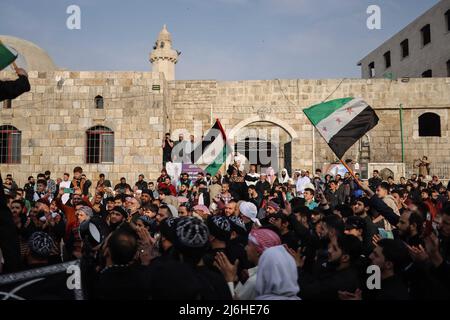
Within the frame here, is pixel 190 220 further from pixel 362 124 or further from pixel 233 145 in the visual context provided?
pixel 233 145

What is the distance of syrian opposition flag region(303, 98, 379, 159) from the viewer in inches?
299

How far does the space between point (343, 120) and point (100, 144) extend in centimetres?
1193

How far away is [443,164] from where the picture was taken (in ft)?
66.5

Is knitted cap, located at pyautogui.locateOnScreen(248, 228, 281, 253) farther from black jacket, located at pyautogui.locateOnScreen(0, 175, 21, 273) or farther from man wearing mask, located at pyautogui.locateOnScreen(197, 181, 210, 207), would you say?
man wearing mask, located at pyautogui.locateOnScreen(197, 181, 210, 207)

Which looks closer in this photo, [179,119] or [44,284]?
[44,284]

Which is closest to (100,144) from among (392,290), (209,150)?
(209,150)

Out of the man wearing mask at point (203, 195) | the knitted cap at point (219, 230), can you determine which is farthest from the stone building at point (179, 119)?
the knitted cap at point (219, 230)

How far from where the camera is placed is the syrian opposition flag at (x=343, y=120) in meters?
7.58

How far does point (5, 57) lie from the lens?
5.07m

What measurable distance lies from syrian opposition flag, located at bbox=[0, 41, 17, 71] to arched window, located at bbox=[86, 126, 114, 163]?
12.4 m

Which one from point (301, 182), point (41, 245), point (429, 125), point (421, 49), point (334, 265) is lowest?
point (334, 265)

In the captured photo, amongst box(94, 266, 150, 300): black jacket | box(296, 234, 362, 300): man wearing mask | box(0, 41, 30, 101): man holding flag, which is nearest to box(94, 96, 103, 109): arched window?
box(0, 41, 30, 101): man holding flag

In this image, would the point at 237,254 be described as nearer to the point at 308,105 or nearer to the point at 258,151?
the point at 258,151
